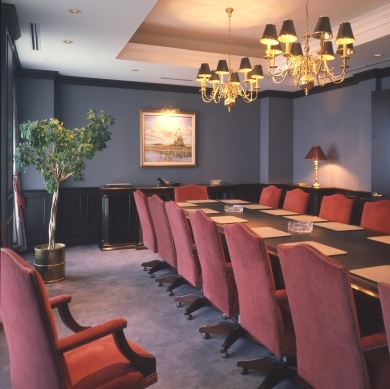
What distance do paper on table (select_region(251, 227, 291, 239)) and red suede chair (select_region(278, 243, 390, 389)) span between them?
1041 millimetres

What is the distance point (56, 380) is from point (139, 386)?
374mm

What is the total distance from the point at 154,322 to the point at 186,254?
61 centimetres

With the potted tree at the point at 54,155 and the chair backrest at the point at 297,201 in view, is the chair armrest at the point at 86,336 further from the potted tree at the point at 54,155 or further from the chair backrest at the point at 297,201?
the chair backrest at the point at 297,201

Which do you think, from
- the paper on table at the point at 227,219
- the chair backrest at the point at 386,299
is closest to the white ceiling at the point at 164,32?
the paper on table at the point at 227,219

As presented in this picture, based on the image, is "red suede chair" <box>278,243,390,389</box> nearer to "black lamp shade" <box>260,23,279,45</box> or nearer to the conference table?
the conference table

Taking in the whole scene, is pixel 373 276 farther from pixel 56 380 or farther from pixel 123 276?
pixel 123 276

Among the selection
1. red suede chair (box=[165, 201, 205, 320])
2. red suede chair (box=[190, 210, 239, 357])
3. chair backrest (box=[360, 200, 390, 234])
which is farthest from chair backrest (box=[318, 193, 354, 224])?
red suede chair (box=[190, 210, 239, 357])

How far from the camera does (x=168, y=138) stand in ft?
21.8

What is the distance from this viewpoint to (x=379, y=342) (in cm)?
153

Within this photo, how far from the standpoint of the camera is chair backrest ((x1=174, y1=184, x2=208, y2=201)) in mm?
5450

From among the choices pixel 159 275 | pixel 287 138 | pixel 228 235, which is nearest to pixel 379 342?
pixel 228 235

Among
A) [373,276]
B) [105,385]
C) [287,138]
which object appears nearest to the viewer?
[105,385]

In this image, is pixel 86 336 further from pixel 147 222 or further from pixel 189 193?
pixel 189 193

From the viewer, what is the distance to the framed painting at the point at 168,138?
6492mm
